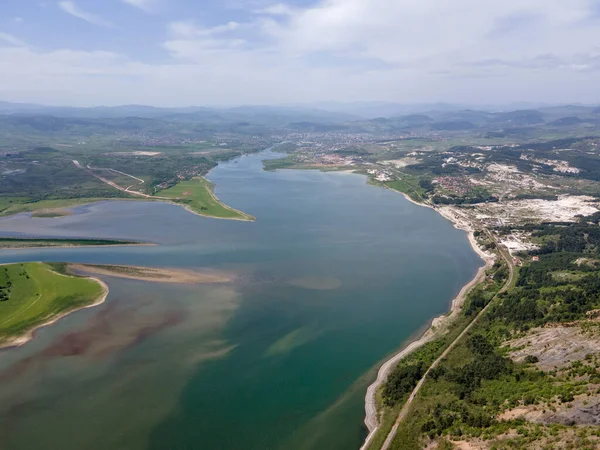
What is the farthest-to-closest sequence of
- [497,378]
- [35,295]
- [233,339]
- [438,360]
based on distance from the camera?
[35,295], [233,339], [438,360], [497,378]

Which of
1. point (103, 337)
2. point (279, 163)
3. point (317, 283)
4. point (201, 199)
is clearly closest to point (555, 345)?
point (317, 283)

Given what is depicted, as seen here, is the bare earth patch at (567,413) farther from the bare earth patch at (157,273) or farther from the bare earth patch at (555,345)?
the bare earth patch at (157,273)

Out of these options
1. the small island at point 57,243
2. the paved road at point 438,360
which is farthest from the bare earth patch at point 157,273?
the paved road at point 438,360

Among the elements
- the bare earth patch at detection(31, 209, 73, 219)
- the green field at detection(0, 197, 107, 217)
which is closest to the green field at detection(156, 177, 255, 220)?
the green field at detection(0, 197, 107, 217)

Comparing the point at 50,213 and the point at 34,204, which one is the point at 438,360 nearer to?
Answer: the point at 50,213

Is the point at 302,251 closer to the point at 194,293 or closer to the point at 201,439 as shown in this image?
the point at 194,293

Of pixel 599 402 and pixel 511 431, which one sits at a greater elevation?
pixel 599 402

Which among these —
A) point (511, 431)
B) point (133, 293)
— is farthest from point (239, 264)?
point (511, 431)
